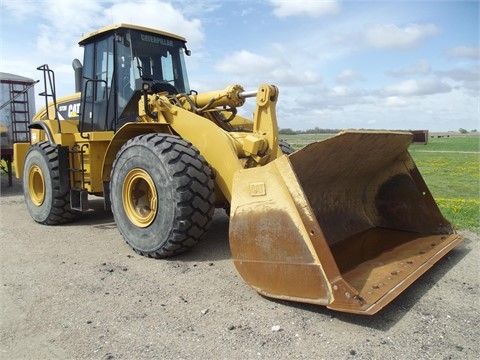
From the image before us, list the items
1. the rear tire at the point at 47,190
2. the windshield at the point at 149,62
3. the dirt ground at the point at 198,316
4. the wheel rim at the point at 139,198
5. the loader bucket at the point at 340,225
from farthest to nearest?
the rear tire at the point at 47,190 → the windshield at the point at 149,62 → the wheel rim at the point at 139,198 → the loader bucket at the point at 340,225 → the dirt ground at the point at 198,316

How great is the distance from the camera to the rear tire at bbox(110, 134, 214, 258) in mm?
4148

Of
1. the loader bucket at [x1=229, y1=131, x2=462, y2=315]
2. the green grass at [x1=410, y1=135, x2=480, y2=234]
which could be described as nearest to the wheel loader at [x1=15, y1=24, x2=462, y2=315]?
the loader bucket at [x1=229, y1=131, x2=462, y2=315]

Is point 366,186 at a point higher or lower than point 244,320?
higher

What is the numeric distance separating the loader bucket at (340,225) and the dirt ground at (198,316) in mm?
196

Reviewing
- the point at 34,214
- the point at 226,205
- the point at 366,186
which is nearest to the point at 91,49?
the point at 34,214

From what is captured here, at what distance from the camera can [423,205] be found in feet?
15.5

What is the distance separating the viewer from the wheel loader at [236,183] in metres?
3.21

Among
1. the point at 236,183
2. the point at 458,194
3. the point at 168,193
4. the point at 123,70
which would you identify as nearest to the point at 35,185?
the point at 123,70

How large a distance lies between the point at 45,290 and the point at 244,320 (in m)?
1.83

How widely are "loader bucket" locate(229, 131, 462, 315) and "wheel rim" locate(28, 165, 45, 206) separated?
443 centimetres

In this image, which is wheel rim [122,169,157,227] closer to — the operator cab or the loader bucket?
the operator cab

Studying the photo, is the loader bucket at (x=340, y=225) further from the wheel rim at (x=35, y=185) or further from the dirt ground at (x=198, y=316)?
the wheel rim at (x=35, y=185)

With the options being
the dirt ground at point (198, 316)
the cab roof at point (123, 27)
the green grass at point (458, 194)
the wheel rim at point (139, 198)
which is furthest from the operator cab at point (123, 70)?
the green grass at point (458, 194)

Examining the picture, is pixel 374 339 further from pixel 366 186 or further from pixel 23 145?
pixel 23 145
